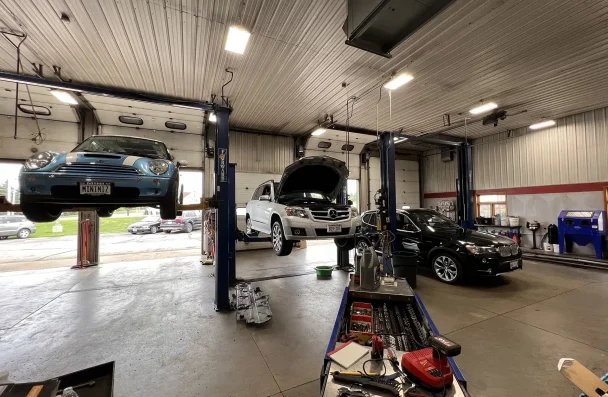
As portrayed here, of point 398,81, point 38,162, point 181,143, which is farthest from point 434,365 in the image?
point 181,143

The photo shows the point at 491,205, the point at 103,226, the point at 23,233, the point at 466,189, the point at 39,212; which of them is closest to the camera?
the point at 39,212

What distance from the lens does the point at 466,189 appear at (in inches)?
317

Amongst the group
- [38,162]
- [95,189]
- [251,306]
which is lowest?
[251,306]

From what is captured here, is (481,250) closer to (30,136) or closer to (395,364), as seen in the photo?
(395,364)

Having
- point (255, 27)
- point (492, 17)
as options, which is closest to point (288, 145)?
point (255, 27)

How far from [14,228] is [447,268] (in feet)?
62.1

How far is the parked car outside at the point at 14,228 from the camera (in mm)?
12133

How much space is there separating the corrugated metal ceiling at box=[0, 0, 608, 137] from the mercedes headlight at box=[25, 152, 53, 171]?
7.81 ft

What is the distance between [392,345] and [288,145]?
8.90 metres

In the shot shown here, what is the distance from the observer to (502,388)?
7.00 feet

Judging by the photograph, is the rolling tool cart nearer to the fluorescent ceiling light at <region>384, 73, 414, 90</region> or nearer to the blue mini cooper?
the blue mini cooper

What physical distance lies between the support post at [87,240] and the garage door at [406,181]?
1024 cm

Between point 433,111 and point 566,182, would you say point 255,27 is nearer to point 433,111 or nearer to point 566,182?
point 433,111

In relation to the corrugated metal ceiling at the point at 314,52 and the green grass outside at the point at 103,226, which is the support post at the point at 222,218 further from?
the green grass outside at the point at 103,226
